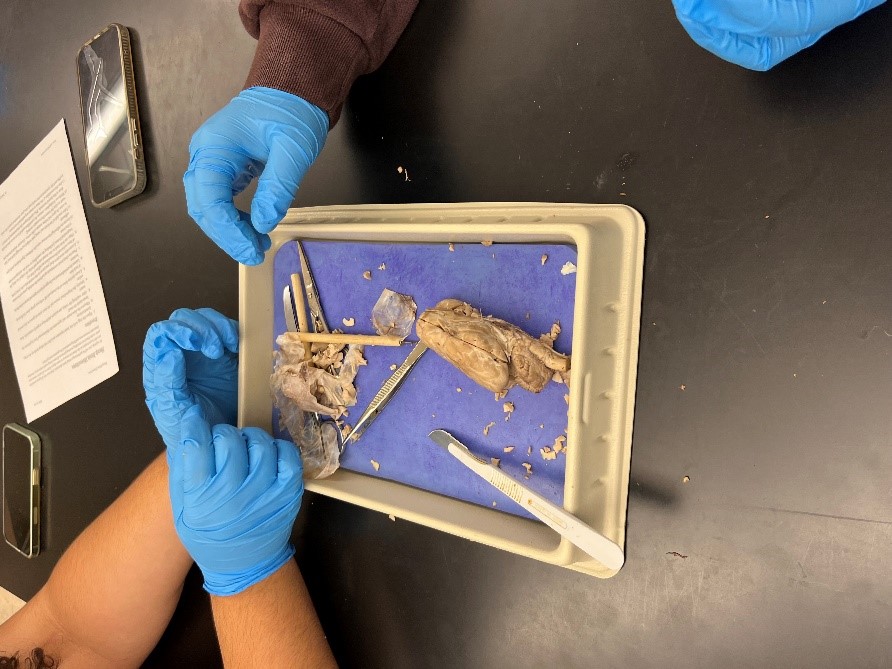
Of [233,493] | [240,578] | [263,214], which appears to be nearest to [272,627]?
[240,578]

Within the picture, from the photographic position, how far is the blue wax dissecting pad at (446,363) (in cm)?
88

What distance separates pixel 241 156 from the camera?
39.6 inches

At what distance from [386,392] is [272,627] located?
0.52m

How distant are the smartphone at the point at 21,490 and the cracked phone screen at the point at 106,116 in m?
0.76

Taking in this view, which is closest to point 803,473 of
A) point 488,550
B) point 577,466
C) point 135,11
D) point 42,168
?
point 577,466

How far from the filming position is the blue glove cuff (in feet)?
3.68

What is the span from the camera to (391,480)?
1.04 metres

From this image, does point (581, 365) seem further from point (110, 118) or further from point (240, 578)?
point (110, 118)

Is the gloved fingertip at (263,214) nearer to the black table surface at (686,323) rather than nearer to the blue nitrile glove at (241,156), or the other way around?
the blue nitrile glove at (241,156)

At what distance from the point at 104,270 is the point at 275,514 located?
0.90 m

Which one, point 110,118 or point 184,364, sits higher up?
point 110,118

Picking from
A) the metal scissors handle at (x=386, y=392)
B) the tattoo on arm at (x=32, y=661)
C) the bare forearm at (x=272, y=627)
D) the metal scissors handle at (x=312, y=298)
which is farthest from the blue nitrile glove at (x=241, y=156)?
the tattoo on arm at (x=32, y=661)

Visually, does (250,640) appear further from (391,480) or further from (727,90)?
(727,90)

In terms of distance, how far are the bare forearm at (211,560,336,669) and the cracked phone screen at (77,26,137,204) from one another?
3.31 ft
